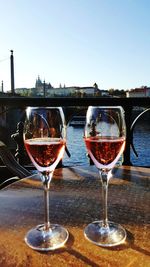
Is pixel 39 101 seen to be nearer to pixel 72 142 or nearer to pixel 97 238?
pixel 97 238

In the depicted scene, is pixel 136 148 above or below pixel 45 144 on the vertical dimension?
below

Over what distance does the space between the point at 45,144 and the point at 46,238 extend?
19 centimetres

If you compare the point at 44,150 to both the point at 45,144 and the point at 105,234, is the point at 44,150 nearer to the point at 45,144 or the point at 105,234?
the point at 45,144

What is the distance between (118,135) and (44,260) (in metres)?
0.30

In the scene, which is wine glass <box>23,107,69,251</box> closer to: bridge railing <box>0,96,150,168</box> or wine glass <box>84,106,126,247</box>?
wine glass <box>84,106,126,247</box>

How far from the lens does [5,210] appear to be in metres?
0.79

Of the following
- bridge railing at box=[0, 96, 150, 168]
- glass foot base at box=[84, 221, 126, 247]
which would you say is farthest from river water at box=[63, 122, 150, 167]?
glass foot base at box=[84, 221, 126, 247]

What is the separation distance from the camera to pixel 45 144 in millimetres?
667

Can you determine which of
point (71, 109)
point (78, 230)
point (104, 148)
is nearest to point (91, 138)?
point (104, 148)

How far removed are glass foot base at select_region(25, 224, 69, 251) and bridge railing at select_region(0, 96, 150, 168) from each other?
1.65 m

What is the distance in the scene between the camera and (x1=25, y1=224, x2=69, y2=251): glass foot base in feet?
1.99

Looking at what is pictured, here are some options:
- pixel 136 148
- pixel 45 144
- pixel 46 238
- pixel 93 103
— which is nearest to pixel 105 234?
pixel 46 238

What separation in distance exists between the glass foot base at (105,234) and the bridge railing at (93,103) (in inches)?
63.3

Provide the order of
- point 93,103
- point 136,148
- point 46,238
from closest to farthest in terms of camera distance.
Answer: point 46,238
point 93,103
point 136,148
